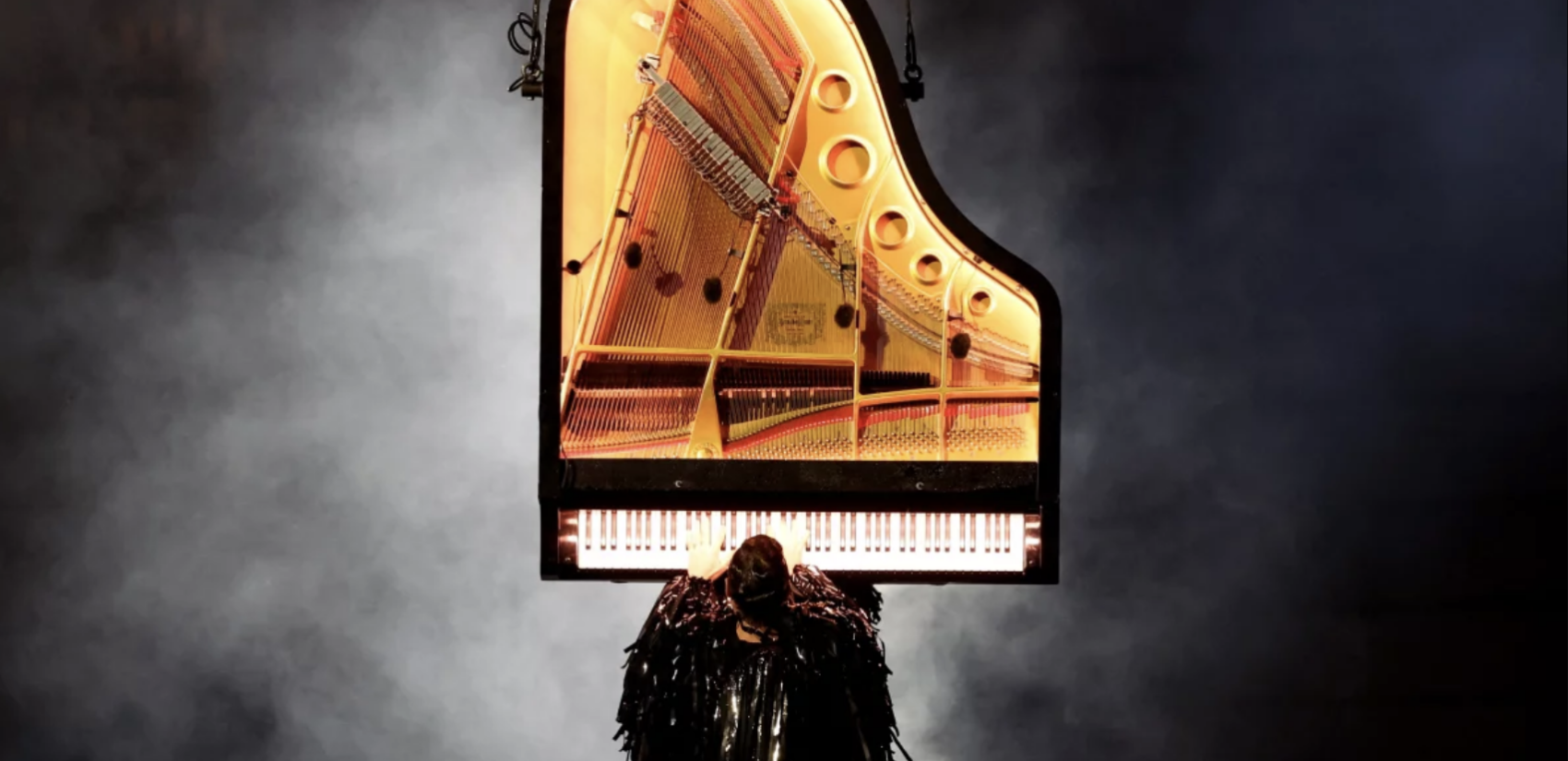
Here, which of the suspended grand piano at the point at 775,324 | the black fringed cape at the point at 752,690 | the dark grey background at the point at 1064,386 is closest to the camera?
the black fringed cape at the point at 752,690

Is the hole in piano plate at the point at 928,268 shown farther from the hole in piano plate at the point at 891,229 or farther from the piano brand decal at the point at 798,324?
the piano brand decal at the point at 798,324

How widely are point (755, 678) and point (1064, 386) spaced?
159 cm

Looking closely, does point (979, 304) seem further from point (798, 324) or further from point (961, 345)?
point (798, 324)

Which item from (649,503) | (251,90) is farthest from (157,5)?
(649,503)

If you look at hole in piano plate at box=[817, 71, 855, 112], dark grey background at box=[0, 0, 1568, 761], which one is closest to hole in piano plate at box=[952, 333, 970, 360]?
hole in piano plate at box=[817, 71, 855, 112]

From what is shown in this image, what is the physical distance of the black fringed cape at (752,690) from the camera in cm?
267

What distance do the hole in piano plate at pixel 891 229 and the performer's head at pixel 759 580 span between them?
0.69 m

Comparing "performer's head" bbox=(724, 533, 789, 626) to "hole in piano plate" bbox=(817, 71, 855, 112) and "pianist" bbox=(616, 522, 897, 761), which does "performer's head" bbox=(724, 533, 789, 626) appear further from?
"hole in piano plate" bbox=(817, 71, 855, 112)

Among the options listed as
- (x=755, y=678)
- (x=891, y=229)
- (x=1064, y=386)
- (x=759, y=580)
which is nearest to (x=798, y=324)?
(x=891, y=229)

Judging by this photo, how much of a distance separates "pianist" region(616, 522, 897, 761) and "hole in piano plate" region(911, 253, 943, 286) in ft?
Result: 2.12

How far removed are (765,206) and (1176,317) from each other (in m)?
1.45

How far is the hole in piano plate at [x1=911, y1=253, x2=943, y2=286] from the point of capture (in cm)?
301

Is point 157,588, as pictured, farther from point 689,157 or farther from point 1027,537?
point 1027,537

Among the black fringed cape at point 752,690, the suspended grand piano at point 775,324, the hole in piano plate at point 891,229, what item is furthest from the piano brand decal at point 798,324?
the black fringed cape at point 752,690
